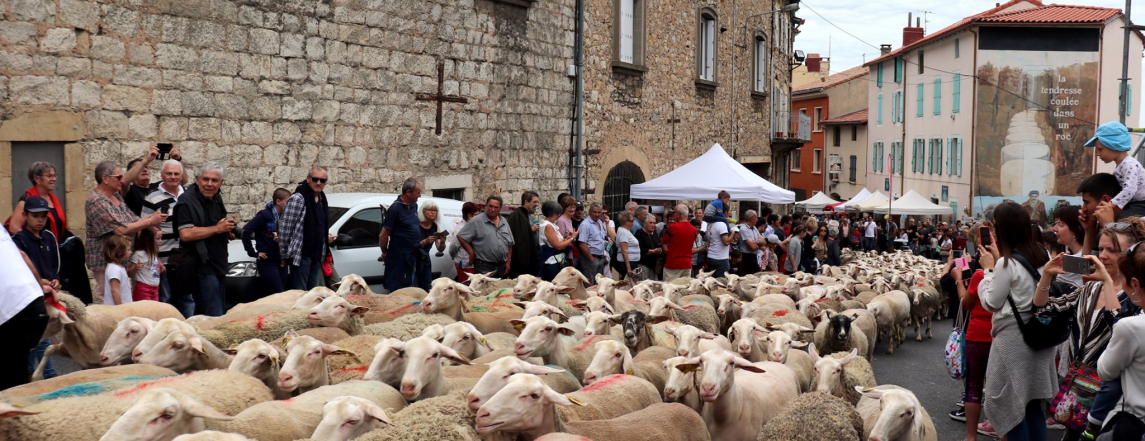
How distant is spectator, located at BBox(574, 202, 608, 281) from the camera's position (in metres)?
11.4

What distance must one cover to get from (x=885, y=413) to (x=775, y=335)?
7.14 feet

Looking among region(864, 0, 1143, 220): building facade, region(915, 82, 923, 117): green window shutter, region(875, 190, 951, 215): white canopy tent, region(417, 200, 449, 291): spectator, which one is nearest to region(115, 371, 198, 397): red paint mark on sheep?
region(417, 200, 449, 291): spectator

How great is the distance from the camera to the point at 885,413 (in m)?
5.01

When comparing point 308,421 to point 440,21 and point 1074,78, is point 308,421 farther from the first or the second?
point 1074,78

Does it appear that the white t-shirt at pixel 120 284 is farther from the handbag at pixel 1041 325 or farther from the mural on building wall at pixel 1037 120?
the mural on building wall at pixel 1037 120

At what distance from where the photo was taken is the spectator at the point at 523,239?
10648 millimetres

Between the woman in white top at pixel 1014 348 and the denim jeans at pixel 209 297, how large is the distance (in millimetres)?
5552

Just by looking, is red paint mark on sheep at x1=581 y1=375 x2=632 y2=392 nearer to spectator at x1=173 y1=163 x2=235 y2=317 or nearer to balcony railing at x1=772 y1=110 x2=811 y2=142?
spectator at x1=173 y1=163 x2=235 y2=317

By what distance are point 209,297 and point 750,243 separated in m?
8.96

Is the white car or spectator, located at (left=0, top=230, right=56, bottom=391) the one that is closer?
spectator, located at (left=0, top=230, right=56, bottom=391)

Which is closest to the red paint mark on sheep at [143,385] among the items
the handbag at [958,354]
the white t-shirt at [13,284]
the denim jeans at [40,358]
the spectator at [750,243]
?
the white t-shirt at [13,284]

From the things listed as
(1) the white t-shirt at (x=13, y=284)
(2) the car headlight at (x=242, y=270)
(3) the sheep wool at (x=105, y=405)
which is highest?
(1) the white t-shirt at (x=13, y=284)

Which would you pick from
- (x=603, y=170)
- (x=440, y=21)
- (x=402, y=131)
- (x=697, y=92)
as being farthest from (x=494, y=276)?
(x=697, y=92)

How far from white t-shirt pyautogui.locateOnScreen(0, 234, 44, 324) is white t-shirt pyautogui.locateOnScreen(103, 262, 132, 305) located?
268cm
